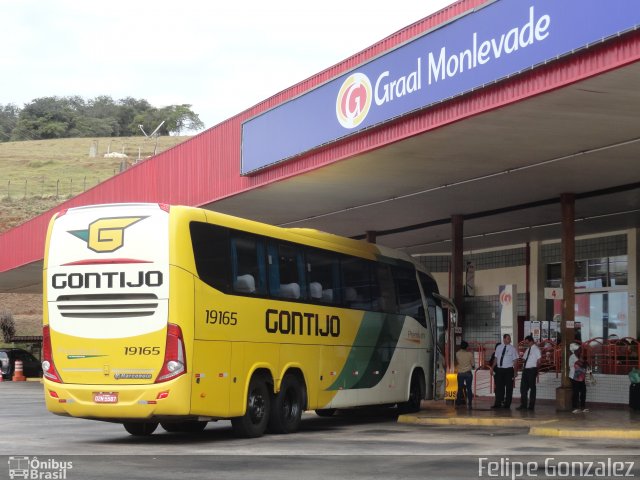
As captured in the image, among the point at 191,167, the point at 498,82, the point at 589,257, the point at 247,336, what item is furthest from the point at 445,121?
the point at 589,257

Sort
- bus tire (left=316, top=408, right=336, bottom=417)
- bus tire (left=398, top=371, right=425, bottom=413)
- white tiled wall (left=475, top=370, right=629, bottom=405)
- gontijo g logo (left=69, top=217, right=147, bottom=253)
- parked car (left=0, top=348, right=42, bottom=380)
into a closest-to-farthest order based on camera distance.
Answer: gontijo g logo (left=69, top=217, right=147, bottom=253), bus tire (left=398, top=371, right=425, bottom=413), bus tire (left=316, top=408, right=336, bottom=417), white tiled wall (left=475, top=370, right=629, bottom=405), parked car (left=0, top=348, right=42, bottom=380)

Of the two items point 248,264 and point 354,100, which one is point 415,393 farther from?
point 248,264

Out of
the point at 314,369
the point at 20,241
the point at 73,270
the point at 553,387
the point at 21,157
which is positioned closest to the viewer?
the point at 73,270

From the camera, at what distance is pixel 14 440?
56.0 ft

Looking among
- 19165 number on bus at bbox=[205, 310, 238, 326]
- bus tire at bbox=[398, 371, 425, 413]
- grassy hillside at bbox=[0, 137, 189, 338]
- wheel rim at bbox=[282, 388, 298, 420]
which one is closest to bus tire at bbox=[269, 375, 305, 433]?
wheel rim at bbox=[282, 388, 298, 420]

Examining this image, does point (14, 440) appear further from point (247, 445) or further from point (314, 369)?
point (314, 369)

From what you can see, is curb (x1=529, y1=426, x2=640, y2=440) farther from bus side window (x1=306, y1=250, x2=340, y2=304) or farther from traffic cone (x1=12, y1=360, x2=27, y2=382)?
traffic cone (x1=12, y1=360, x2=27, y2=382)

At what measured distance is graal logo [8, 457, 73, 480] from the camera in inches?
471

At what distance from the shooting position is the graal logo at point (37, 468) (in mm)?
11969

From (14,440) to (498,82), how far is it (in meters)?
9.63

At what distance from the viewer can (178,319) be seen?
53.7 ft

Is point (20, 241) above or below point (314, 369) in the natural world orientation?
above

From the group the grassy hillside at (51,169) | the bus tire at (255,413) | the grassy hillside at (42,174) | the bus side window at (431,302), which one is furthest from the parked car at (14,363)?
the grassy hillside at (51,169)

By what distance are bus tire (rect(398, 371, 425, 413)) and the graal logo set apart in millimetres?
12090
